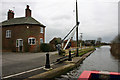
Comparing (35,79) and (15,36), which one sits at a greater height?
(15,36)

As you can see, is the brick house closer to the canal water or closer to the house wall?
the house wall

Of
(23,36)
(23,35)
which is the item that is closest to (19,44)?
(23,36)

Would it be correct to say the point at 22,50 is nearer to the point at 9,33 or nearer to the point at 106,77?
the point at 9,33

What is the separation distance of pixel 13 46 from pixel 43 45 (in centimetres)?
609

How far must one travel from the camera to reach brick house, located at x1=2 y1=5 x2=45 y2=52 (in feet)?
71.8

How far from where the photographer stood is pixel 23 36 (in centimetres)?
2198

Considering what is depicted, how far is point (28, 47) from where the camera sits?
2180 cm

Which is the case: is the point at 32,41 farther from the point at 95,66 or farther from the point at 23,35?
the point at 95,66

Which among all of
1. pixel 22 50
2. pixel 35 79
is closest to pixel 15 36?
pixel 22 50

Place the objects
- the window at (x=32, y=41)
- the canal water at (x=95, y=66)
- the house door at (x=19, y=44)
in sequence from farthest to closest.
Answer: the house door at (x=19, y=44), the window at (x=32, y=41), the canal water at (x=95, y=66)

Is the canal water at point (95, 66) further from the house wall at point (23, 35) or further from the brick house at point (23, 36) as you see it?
the brick house at point (23, 36)

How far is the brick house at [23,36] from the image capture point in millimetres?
21875

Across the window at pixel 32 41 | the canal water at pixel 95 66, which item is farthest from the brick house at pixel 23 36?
the canal water at pixel 95 66

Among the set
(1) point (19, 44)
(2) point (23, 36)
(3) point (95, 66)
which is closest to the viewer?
(3) point (95, 66)
